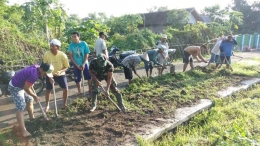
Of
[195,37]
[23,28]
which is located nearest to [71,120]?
[23,28]

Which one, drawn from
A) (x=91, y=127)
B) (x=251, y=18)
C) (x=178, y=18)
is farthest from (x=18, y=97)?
(x=251, y=18)

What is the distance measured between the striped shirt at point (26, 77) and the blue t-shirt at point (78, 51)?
70.6 inches

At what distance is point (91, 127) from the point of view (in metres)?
4.09

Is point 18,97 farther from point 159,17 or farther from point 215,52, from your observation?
point 159,17

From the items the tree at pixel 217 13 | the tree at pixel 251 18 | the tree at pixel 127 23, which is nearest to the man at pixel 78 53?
the tree at pixel 127 23

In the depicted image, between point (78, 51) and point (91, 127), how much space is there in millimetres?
2129

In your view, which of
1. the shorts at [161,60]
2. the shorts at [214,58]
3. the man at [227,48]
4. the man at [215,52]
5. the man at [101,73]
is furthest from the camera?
the shorts at [214,58]

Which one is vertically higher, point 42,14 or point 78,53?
point 42,14

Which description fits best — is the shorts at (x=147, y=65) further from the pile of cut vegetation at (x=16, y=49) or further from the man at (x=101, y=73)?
the pile of cut vegetation at (x=16, y=49)

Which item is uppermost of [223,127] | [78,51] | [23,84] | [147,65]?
[78,51]

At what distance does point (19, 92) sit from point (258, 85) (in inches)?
284

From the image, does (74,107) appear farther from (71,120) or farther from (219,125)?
(219,125)

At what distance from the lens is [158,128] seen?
13.7 ft

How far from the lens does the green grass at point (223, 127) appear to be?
3904 mm
